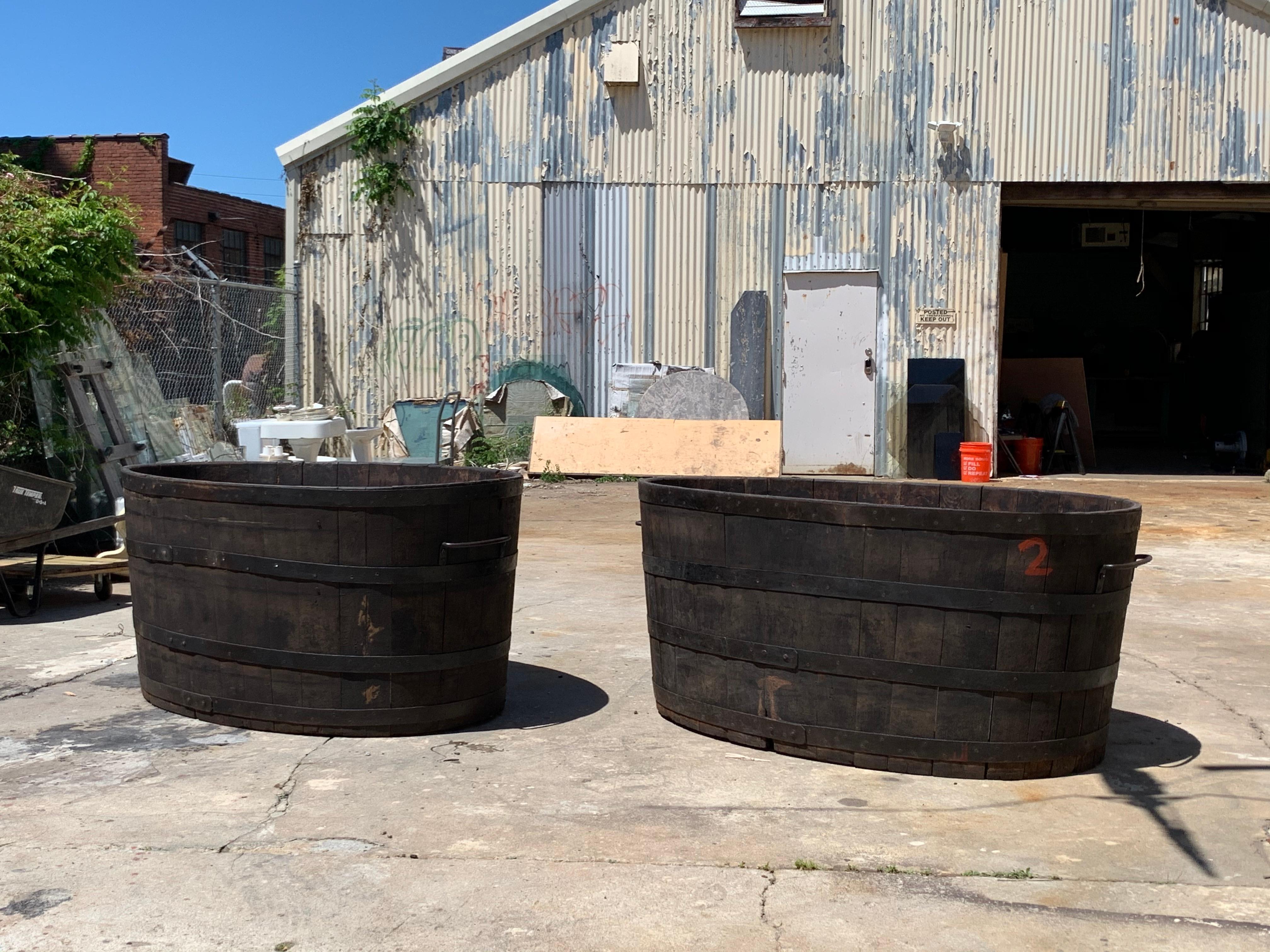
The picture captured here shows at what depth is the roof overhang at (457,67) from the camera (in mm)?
17094

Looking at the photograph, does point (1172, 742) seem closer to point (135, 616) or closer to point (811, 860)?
point (811, 860)

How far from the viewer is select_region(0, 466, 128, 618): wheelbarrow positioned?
25.1 feet

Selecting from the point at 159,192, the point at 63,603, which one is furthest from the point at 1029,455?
the point at 159,192

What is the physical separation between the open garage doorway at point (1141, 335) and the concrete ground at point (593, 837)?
1560cm

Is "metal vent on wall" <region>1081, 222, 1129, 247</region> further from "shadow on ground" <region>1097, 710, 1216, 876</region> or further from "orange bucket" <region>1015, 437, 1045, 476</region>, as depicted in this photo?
"shadow on ground" <region>1097, 710, 1216, 876</region>

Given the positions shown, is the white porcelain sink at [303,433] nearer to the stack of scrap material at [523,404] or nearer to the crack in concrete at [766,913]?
the stack of scrap material at [523,404]

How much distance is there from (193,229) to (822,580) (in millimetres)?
28349

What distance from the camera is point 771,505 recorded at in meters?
4.78

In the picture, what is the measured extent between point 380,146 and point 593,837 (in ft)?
49.1

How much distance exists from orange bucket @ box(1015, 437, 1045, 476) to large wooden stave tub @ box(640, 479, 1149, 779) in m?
13.5

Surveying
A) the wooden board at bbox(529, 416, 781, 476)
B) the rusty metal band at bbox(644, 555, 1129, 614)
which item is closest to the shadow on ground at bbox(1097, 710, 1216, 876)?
the rusty metal band at bbox(644, 555, 1129, 614)

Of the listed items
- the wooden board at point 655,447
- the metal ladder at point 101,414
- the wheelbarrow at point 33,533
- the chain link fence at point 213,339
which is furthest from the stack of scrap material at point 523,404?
the wheelbarrow at point 33,533

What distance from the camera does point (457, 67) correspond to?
56.7 ft

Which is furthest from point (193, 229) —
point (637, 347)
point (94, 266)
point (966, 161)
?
point (94, 266)
